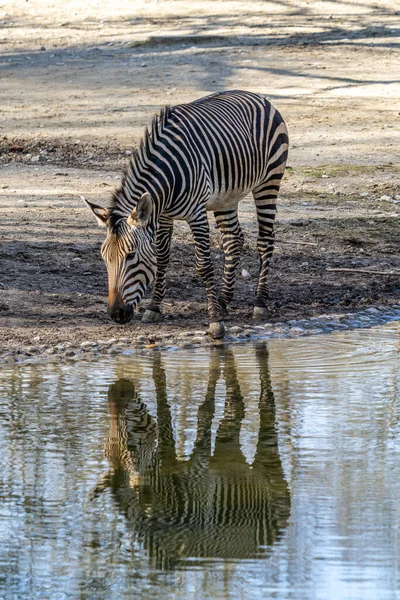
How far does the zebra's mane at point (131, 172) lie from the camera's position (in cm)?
725

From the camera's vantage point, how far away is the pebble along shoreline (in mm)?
7548

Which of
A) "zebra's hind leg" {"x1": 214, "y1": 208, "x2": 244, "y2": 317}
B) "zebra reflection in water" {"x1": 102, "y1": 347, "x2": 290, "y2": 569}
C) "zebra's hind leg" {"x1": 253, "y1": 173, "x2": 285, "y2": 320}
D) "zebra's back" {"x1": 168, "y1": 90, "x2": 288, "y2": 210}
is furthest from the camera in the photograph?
"zebra's hind leg" {"x1": 253, "y1": 173, "x2": 285, "y2": 320}

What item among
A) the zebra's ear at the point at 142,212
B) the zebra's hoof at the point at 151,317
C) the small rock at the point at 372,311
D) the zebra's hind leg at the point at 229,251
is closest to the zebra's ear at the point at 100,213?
the zebra's ear at the point at 142,212

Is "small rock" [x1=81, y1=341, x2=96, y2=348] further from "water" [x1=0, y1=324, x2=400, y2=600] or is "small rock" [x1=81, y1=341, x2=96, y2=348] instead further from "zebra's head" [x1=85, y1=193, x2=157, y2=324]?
"zebra's head" [x1=85, y1=193, x2=157, y2=324]

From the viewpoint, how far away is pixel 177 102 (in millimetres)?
15828

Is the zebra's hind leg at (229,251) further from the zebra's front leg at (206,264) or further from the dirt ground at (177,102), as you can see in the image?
the zebra's front leg at (206,264)

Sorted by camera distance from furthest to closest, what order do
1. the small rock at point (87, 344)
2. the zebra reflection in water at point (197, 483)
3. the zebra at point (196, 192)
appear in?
the small rock at point (87, 344)
the zebra at point (196, 192)
the zebra reflection in water at point (197, 483)

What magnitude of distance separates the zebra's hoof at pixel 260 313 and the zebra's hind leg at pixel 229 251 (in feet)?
0.87

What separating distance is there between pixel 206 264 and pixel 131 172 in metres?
1.02

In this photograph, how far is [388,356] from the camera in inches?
299

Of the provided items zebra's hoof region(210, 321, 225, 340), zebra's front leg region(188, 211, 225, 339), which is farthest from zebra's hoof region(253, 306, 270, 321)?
zebra's hoof region(210, 321, 225, 340)

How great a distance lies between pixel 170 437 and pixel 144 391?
2.74 feet

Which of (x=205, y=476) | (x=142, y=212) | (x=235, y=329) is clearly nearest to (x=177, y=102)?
(x=235, y=329)

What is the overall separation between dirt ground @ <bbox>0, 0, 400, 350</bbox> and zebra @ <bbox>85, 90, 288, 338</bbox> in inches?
18.5
